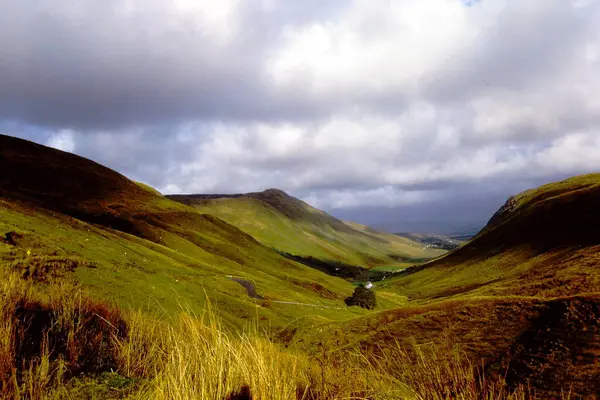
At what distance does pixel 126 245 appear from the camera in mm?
73250

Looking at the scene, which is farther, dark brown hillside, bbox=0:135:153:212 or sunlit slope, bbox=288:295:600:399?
dark brown hillside, bbox=0:135:153:212

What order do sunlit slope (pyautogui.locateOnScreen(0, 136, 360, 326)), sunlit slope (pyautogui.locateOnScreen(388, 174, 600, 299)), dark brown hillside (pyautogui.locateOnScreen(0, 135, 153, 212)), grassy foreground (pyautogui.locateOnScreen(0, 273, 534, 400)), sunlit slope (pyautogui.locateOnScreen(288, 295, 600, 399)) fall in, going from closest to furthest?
1. grassy foreground (pyautogui.locateOnScreen(0, 273, 534, 400))
2. sunlit slope (pyautogui.locateOnScreen(288, 295, 600, 399))
3. sunlit slope (pyautogui.locateOnScreen(0, 136, 360, 326))
4. dark brown hillside (pyautogui.locateOnScreen(0, 135, 153, 212))
5. sunlit slope (pyautogui.locateOnScreen(388, 174, 600, 299))

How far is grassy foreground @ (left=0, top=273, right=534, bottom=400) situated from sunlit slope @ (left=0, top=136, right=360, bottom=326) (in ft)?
15.7

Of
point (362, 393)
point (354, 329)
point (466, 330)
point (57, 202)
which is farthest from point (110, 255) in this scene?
point (57, 202)

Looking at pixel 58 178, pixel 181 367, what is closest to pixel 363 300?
pixel 58 178

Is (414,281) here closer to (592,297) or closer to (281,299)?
(281,299)

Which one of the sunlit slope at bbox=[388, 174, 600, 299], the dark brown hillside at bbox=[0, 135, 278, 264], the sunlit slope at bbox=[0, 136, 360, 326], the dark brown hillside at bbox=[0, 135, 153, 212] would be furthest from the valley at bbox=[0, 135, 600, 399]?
the sunlit slope at bbox=[388, 174, 600, 299]

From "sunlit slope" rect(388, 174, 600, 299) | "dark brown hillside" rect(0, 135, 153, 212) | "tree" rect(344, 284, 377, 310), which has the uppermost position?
"dark brown hillside" rect(0, 135, 153, 212)

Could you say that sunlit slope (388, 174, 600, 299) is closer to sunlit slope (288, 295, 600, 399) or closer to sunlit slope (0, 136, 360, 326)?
sunlit slope (0, 136, 360, 326)

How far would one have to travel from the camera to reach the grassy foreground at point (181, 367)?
5.34 m

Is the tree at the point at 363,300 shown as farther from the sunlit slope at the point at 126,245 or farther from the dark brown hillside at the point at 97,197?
the dark brown hillside at the point at 97,197

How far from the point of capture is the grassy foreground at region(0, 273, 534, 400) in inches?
210

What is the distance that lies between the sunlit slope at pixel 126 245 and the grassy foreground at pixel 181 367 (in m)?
4.79

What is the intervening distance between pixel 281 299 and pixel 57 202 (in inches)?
3055
